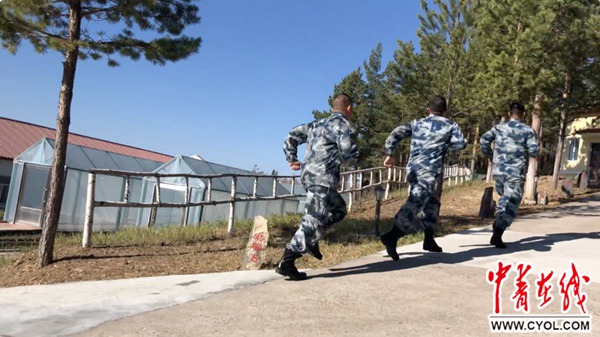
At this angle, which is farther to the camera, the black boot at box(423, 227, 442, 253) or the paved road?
the black boot at box(423, 227, 442, 253)

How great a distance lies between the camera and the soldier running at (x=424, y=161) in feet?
16.7

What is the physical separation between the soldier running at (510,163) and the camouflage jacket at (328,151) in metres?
2.70

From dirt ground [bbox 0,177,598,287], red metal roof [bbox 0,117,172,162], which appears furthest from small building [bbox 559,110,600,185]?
red metal roof [bbox 0,117,172,162]

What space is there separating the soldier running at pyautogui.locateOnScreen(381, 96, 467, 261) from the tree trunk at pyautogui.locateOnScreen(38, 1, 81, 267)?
4.45m

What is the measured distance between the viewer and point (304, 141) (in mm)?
4809

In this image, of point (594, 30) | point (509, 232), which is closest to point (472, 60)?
point (594, 30)

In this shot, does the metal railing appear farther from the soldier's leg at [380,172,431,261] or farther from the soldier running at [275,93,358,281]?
the soldier running at [275,93,358,281]

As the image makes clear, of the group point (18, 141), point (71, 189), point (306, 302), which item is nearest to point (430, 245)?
point (306, 302)

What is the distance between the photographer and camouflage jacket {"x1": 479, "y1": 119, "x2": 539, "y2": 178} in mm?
6105

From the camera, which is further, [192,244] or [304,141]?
[192,244]

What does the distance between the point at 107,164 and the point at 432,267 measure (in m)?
15.3

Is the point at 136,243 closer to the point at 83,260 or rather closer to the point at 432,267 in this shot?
the point at 83,260

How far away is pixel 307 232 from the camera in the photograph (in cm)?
432

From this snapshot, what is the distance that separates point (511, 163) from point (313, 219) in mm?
3182
